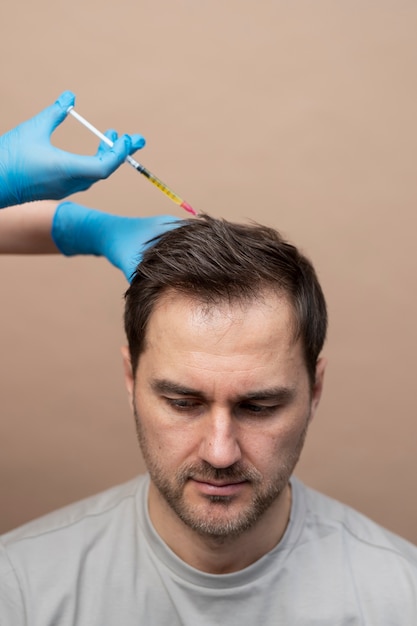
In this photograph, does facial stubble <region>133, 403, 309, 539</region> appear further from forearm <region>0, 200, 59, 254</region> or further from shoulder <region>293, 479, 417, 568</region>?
forearm <region>0, 200, 59, 254</region>

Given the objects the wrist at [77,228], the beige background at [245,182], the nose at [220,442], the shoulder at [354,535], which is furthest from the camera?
the beige background at [245,182]

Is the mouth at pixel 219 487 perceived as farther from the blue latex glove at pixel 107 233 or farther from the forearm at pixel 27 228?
the forearm at pixel 27 228

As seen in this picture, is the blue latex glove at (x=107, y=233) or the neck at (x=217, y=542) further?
the blue latex glove at (x=107, y=233)

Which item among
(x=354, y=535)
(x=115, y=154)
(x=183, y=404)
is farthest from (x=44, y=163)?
(x=354, y=535)

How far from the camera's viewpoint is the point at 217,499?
156 cm

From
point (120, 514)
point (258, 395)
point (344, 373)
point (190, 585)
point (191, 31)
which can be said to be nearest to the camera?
point (258, 395)

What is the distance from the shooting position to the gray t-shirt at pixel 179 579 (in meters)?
1.67

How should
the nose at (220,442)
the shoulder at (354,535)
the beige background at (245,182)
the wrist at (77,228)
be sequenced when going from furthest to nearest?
the beige background at (245,182) < the wrist at (77,228) < the shoulder at (354,535) < the nose at (220,442)

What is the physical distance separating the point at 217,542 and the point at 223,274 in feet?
1.61

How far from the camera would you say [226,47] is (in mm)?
2453

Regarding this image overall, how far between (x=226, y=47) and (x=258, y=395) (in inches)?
49.9

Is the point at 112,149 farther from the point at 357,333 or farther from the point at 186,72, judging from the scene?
the point at 357,333

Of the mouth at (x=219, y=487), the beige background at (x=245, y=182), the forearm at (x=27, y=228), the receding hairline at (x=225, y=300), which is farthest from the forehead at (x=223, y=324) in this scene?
the beige background at (x=245, y=182)

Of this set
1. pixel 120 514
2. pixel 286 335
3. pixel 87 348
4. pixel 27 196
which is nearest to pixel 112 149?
pixel 27 196
